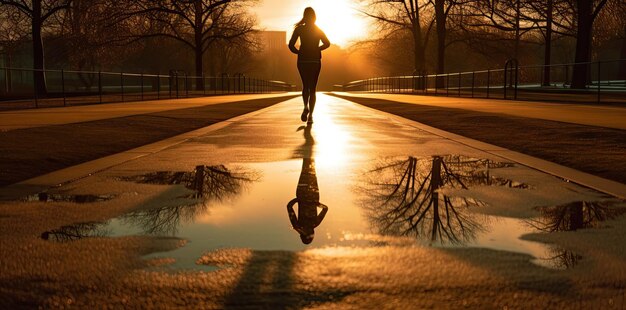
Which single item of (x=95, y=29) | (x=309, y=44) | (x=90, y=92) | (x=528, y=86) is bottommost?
(x=90, y=92)

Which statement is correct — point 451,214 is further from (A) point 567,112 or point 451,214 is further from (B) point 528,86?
(B) point 528,86

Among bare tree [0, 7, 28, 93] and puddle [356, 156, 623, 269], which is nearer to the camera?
puddle [356, 156, 623, 269]

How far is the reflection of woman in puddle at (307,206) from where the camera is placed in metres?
3.78

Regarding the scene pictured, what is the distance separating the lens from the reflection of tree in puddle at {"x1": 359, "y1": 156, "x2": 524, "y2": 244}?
3.75 m

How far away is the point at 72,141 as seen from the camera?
8477 mm

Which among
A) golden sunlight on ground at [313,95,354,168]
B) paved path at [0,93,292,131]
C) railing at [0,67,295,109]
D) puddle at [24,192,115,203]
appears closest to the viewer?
puddle at [24,192,115,203]

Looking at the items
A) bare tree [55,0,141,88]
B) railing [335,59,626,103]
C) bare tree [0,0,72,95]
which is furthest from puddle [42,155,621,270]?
bare tree [55,0,141,88]

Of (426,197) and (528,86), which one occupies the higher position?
(528,86)

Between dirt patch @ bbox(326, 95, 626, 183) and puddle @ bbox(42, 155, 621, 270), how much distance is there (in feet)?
3.21

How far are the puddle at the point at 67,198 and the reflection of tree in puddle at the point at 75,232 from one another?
0.86m

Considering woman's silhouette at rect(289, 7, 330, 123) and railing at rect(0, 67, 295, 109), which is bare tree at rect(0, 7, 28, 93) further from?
woman's silhouette at rect(289, 7, 330, 123)

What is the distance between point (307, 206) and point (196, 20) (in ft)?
139

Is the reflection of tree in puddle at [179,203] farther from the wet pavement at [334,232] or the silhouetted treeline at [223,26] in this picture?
the silhouetted treeline at [223,26]

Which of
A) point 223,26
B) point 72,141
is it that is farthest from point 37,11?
point 72,141
